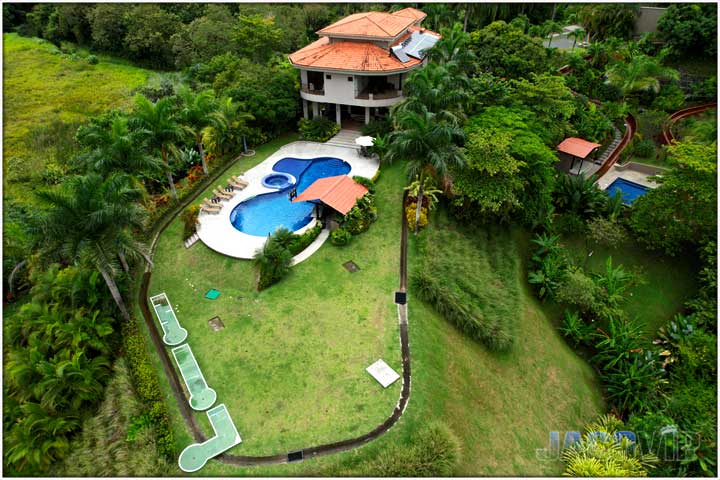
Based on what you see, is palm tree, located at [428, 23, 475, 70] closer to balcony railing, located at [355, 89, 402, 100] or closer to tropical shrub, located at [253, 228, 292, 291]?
balcony railing, located at [355, 89, 402, 100]

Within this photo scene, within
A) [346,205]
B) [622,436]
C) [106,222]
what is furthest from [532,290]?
[106,222]

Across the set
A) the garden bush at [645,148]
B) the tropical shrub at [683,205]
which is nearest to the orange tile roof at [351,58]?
the garden bush at [645,148]

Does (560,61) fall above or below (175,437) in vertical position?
above

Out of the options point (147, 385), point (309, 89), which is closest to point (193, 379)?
point (147, 385)

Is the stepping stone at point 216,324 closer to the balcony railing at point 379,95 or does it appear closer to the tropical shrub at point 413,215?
the tropical shrub at point 413,215

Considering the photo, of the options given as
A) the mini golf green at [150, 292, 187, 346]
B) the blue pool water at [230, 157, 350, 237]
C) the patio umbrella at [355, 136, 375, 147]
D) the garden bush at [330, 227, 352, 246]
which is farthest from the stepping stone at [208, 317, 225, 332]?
the patio umbrella at [355, 136, 375, 147]

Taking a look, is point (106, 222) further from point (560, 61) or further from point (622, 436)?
point (560, 61)

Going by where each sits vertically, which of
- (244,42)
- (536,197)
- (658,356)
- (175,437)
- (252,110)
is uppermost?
(244,42)

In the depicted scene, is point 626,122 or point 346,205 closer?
point 346,205
